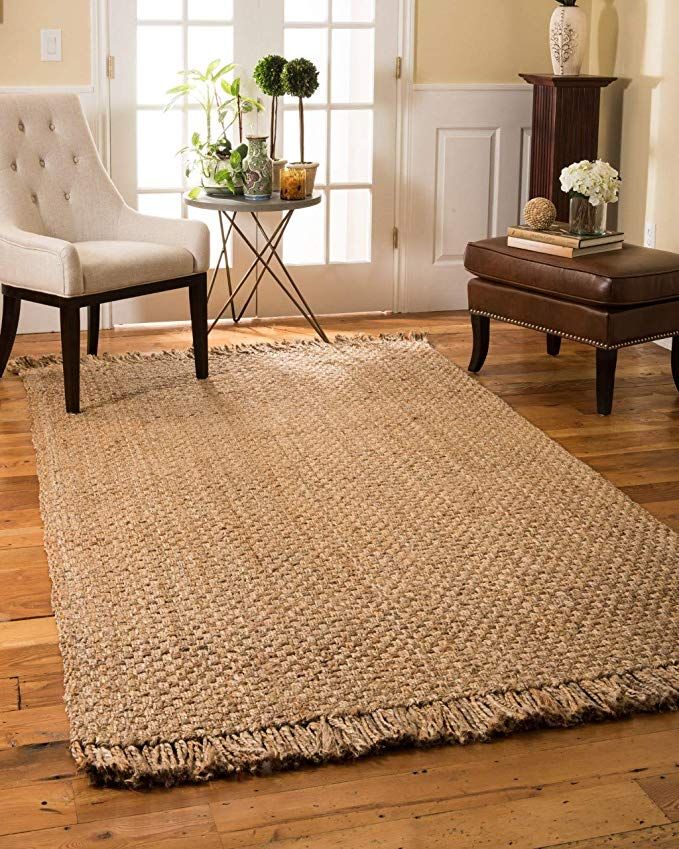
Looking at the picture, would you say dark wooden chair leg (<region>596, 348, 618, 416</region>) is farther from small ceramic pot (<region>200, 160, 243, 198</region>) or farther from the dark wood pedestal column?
small ceramic pot (<region>200, 160, 243, 198</region>)

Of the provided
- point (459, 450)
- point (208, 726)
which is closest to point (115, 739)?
point (208, 726)

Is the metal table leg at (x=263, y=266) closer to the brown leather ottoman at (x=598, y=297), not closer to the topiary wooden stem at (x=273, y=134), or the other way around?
the topiary wooden stem at (x=273, y=134)

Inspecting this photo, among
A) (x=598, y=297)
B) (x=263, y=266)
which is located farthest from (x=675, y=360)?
(x=263, y=266)

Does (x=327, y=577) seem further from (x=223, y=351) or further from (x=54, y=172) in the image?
(x=54, y=172)

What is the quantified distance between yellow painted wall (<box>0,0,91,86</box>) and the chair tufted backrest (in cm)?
42

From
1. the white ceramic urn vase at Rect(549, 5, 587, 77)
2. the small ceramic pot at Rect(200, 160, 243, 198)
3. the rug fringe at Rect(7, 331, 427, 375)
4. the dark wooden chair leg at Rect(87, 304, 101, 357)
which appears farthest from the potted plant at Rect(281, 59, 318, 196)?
the white ceramic urn vase at Rect(549, 5, 587, 77)

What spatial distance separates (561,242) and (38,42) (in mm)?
2162

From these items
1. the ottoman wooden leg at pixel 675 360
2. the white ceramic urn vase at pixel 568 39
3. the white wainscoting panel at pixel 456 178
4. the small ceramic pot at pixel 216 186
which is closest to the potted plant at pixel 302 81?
the small ceramic pot at pixel 216 186

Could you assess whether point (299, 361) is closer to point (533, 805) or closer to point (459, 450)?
point (459, 450)

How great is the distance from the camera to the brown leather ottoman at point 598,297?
11.8 ft

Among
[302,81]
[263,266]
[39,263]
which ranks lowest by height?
[263,266]

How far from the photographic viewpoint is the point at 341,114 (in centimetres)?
489

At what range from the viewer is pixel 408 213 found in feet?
16.7

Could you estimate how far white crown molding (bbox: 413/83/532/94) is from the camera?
4930mm
